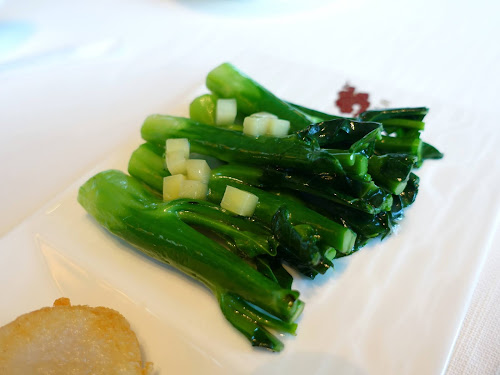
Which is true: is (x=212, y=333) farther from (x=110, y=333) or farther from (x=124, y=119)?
(x=124, y=119)

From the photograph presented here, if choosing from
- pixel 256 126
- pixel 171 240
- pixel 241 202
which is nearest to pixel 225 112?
pixel 256 126

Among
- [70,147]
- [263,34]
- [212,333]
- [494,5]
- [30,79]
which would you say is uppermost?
[494,5]

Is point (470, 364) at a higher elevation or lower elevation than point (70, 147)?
lower

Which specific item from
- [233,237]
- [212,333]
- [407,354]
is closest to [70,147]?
[233,237]

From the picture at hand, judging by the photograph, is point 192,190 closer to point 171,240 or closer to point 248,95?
point 171,240

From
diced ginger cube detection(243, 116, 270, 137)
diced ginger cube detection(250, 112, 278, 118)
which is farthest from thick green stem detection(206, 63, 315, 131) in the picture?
diced ginger cube detection(243, 116, 270, 137)

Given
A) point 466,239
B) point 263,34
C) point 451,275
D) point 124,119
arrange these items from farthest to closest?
point 263,34 → point 124,119 → point 466,239 → point 451,275

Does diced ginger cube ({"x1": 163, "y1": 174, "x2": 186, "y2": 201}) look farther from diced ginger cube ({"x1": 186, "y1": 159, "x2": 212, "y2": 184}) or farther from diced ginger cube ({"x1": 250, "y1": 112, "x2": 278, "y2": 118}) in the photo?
diced ginger cube ({"x1": 250, "y1": 112, "x2": 278, "y2": 118})
